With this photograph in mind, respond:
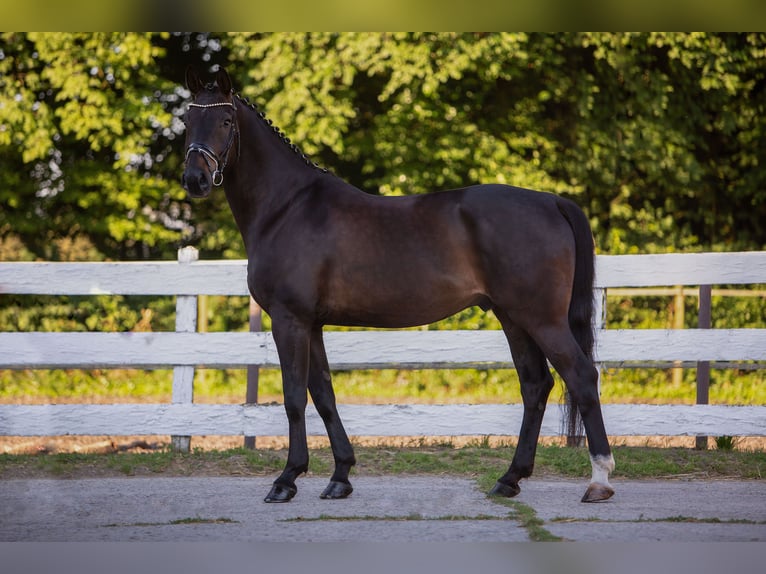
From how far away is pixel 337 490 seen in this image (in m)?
4.80

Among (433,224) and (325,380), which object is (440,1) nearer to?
(433,224)

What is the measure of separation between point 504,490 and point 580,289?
1194mm

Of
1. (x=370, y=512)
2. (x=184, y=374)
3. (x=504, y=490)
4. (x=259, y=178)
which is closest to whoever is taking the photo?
(x=370, y=512)

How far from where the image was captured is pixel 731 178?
1359 centimetres

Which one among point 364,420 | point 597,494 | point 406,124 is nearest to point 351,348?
point 364,420

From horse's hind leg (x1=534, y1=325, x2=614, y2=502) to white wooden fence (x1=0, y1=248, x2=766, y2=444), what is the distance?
1409 millimetres

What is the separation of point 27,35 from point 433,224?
880 centimetres

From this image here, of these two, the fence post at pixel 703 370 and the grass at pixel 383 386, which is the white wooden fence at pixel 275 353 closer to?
the fence post at pixel 703 370

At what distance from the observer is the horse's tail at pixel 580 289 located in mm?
4754

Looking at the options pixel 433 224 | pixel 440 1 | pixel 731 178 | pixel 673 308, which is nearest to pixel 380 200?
pixel 433 224

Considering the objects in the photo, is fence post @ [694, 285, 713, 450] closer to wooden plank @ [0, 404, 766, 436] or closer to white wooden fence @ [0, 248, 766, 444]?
white wooden fence @ [0, 248, 766, 444]

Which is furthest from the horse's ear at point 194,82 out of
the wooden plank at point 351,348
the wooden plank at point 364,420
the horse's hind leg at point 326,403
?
the wooden plank at point 364,420

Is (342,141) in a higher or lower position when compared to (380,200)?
higher

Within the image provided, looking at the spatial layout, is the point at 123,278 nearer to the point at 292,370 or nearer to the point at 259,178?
the point at 259,178
